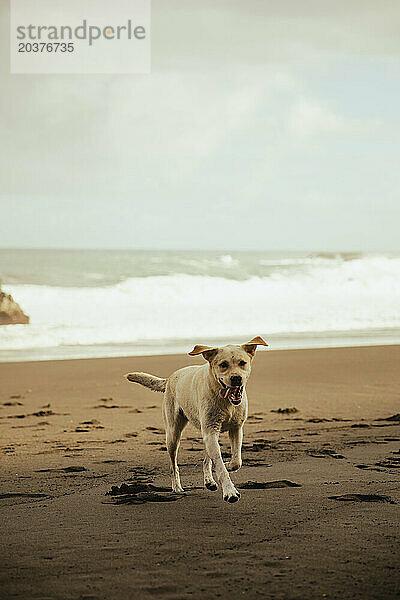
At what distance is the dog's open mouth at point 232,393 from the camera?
568 cm

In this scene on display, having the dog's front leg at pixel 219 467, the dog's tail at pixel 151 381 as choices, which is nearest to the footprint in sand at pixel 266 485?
the dog's front leg at pixel 219 467

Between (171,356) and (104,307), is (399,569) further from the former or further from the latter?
(104,307)

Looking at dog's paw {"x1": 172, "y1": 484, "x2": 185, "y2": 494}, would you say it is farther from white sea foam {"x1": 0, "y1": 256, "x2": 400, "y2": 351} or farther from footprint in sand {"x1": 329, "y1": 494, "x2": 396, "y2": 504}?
white sea foam {"x1": 0, "y1": 256, "x2": 400, "y2": 351}

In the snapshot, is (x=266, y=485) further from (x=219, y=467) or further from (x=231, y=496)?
(x=231, y=496)

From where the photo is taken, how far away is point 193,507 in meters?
5.66

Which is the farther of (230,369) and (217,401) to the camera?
(217,401)

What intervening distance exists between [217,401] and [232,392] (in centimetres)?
19

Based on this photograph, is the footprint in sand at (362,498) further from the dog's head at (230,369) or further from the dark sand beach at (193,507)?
the dog's head at (230,369)

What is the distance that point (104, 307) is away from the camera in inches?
940

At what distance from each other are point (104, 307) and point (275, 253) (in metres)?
16.2

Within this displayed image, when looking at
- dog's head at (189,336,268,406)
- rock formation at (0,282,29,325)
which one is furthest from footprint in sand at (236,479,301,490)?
rock formation at (0,282,29,325)

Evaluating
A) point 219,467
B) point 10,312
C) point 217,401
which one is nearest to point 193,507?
point 219,467

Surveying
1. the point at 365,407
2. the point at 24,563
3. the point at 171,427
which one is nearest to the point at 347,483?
the point at 171,427

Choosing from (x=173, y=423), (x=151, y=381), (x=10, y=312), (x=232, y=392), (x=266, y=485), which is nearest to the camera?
(x=232, y=392)
